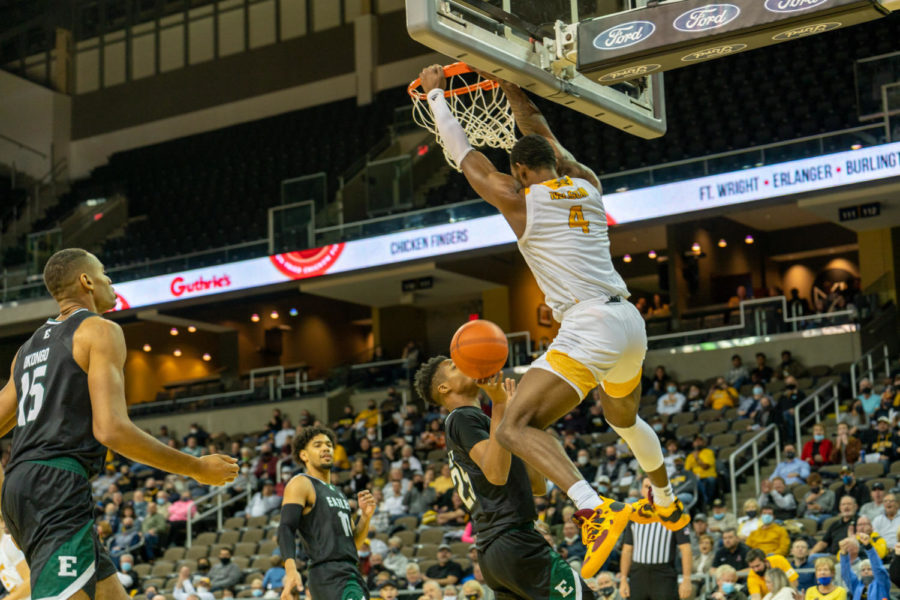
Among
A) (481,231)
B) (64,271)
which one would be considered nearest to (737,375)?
(481,231)

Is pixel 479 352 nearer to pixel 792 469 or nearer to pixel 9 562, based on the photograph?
pixel 9 562

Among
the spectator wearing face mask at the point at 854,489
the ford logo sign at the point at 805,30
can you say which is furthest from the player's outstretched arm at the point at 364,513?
the spectator wearing face mask at the point at 854,489


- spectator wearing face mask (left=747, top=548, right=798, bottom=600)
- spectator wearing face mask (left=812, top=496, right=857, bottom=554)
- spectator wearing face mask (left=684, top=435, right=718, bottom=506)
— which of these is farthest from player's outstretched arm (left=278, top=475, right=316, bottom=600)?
spectator wearing face mask (left=684, top=435, right=718, bottom=506)

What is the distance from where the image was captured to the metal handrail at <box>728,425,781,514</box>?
620 inches

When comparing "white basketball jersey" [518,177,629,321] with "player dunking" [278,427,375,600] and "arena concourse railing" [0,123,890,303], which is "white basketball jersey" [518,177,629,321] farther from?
"arena concourse railing" [0,123,890,303]

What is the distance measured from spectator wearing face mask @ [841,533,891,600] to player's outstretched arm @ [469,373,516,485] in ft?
21.3

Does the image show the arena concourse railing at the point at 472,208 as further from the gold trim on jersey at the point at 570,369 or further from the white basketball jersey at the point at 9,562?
the gold trim on jersey at the point at 570,369

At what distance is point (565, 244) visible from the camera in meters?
5.70

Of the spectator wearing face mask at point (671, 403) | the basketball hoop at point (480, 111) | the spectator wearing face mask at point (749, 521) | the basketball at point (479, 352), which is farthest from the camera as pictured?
the spectator wearing face mask at point (671, 403)

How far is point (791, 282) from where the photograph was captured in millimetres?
27734

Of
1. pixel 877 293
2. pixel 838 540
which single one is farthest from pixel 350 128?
pixel 838 540

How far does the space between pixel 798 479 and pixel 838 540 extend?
8.94ft

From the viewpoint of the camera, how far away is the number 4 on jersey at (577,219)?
571 centimetres

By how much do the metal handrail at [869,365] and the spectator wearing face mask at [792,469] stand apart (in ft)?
11.2
